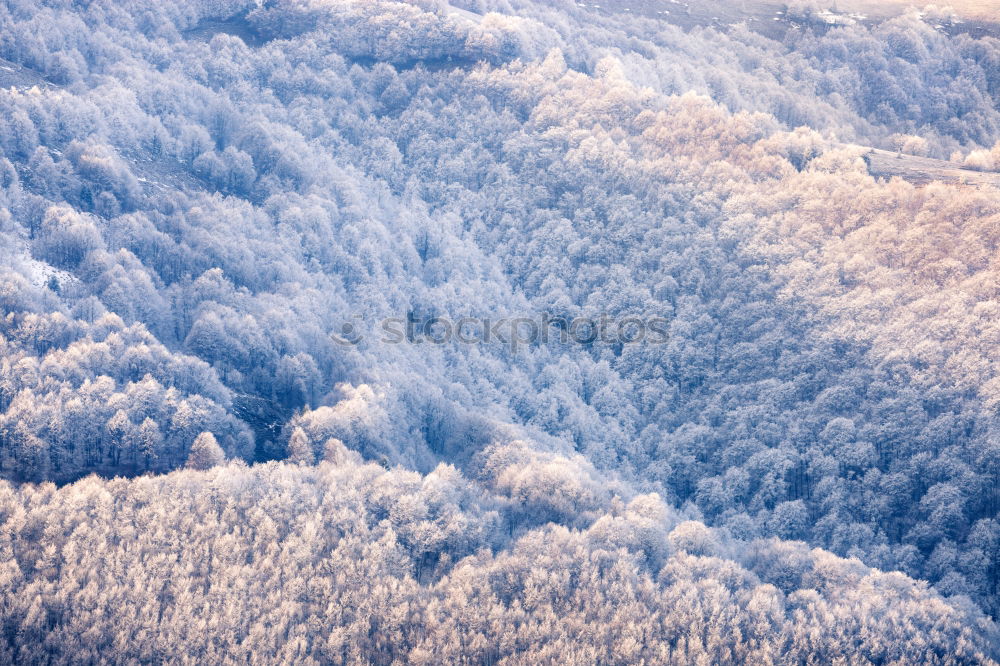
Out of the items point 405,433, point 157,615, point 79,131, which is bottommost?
point 405,433

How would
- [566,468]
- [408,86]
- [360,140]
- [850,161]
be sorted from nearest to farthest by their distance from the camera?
[566,468], [850,161], [360,140], [408,86]

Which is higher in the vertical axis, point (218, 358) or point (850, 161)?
point (850, 161)

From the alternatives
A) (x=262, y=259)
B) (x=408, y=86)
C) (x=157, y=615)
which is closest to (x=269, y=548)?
(x=157, y=615)

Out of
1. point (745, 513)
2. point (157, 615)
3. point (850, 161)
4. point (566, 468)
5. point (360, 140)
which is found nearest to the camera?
point (157, 615)

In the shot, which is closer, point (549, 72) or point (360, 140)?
point (360, 140)

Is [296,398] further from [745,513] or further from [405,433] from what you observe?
[745,513]

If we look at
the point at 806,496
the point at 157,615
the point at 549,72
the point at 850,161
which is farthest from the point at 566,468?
the point at 549,72

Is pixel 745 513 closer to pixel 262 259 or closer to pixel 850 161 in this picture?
pixel 850 161
